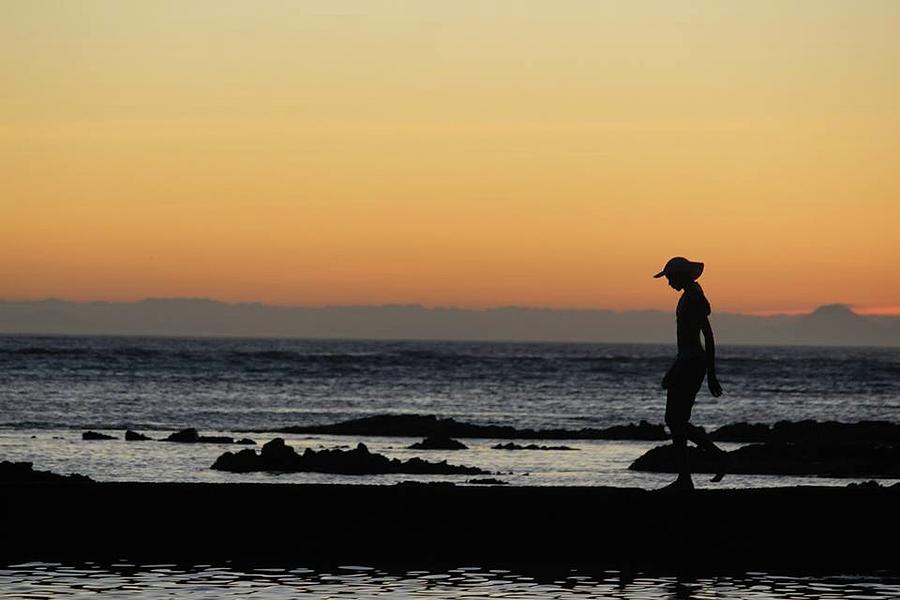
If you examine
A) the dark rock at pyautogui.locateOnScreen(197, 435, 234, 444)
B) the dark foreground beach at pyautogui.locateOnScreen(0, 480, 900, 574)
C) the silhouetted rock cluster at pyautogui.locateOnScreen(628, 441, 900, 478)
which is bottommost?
the dark rock at pyautogui.locateOnScreen(197, 435, 234, 444)

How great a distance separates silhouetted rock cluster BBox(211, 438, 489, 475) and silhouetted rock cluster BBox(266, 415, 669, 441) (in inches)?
552

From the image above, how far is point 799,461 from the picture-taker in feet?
111

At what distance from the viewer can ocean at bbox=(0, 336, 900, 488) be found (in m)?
34.6

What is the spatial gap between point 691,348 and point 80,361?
103 m

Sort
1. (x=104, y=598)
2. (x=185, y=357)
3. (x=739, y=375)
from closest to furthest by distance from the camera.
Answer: (x=104, y=598), (x=739, y=375), (x=185, y=357)

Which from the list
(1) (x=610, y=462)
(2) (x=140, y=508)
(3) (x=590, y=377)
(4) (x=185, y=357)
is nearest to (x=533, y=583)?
(2) (x=140, y=508)

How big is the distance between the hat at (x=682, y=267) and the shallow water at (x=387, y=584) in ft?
9.82

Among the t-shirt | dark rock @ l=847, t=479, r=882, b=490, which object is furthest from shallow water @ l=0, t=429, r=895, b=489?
the t-shirt

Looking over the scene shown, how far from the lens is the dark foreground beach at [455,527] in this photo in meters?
13.0

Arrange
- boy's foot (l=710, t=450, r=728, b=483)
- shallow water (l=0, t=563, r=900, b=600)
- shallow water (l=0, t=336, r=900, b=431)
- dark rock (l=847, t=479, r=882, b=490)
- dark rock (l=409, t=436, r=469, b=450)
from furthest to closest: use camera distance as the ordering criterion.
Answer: shallow water (l=0, t=336, r=900, b=431) < dark rock (l=409, t=436, r=469, b=450) < dark rock (l=847, t=479, r=882, b=490) < boy's foot (l=710, t=450, r=728, b=483) < shallow water (l=0, t=563, r=900, b=600)

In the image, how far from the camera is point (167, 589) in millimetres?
11312

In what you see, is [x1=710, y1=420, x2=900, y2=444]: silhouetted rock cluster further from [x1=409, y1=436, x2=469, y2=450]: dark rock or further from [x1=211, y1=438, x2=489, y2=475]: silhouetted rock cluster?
[x1=211, y1=438, x2=489, y2=475]: silhouetted rock cluster

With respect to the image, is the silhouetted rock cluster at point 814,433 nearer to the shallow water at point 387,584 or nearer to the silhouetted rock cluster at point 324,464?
the silhouetted rock cluster at point 324,464

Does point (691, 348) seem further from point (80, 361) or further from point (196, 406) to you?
point (80, 361)
